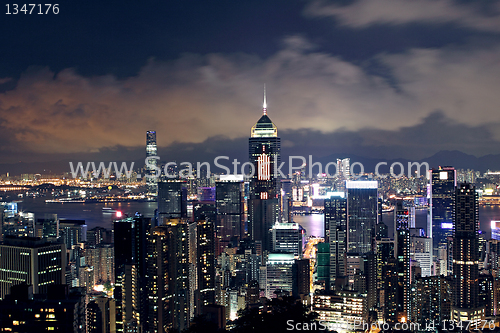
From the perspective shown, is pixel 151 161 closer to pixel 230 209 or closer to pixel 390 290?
pixel 230 209

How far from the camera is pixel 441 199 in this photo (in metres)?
21.5

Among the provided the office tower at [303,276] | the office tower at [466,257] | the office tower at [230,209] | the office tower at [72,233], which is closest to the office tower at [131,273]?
the office tower at [72,233]

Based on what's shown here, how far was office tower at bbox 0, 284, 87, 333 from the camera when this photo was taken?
6.29m

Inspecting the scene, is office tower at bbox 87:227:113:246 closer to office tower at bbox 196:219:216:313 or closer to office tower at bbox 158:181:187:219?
office tower at bbox 196:219:216:313

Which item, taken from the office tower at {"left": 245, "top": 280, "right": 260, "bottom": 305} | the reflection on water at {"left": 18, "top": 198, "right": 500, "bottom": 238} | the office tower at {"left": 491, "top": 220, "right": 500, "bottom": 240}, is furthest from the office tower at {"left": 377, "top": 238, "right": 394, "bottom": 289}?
the office tower at {"left": 491, "top": 220, "right": 500, "bottom": 240}

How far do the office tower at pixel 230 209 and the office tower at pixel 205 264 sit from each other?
624cm

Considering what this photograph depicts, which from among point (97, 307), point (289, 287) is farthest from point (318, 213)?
point (97, 307)

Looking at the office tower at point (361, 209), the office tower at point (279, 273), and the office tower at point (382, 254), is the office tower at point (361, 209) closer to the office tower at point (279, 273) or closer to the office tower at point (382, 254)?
the office tower at point (279, 273)

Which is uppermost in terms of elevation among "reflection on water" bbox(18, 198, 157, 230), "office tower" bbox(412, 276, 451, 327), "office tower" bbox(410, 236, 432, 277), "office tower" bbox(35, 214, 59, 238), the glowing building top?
the glowing building top

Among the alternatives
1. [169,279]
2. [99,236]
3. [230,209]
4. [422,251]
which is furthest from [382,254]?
[230,209]

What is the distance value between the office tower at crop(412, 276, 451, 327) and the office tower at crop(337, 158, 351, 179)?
13.0 m

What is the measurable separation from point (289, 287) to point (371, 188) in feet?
31.7

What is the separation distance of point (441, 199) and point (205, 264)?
12561 mm

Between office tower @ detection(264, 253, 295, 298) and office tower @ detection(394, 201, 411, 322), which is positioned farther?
office tower @ detection(264, 253, 295, 298)
